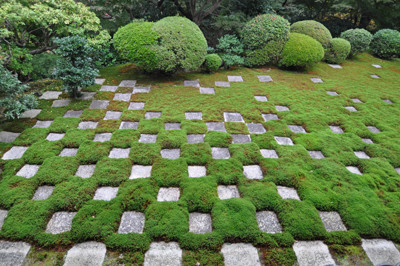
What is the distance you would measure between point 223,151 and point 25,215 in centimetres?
326

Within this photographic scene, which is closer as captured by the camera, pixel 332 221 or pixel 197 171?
pixel 332 221

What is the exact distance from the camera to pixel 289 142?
5254 mm

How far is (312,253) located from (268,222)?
24.7 inches

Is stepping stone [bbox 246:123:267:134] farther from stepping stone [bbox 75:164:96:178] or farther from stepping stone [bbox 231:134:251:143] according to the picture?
stepping stone [bbox 75:164:96:178]

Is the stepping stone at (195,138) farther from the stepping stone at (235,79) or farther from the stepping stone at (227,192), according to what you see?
the stepping stone at (235,79)

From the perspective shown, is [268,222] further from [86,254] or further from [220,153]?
[86,254]

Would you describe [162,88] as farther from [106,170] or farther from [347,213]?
[347,213]

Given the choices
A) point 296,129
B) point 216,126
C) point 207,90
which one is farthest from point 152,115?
point 296,129

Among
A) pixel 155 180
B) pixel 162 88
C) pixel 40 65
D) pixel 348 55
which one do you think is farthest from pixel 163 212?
pixel 348 55

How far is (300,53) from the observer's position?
30.0ft

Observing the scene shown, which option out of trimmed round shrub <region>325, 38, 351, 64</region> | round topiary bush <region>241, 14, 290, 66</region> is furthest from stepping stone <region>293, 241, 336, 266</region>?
trimmed round shrub <region>325, 38, 351, 64</region>

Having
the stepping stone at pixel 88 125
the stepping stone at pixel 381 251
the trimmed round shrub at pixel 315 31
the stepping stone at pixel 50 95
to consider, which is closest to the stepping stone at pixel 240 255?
the stepping stone at pixel 381 251

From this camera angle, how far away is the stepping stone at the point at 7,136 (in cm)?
491

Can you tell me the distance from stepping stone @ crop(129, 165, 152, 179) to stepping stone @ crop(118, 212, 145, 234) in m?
0.76
